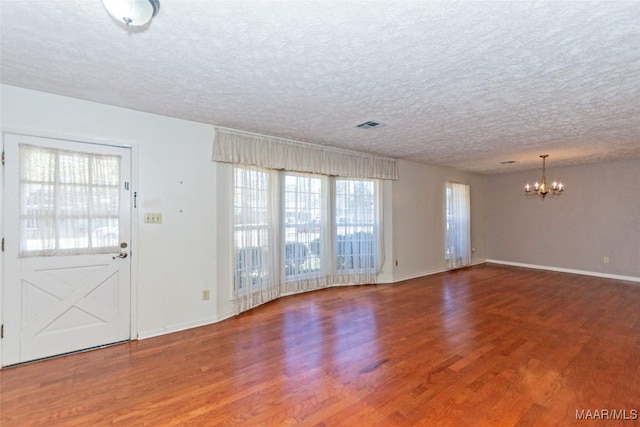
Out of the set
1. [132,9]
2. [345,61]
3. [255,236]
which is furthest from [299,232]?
[132,9]

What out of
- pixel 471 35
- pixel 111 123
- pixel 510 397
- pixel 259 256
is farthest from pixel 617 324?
pixel 111 123

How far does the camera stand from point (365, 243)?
5.19m

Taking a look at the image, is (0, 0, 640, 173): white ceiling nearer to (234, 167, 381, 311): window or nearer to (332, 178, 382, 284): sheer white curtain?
(234, 167, 381, 311): window

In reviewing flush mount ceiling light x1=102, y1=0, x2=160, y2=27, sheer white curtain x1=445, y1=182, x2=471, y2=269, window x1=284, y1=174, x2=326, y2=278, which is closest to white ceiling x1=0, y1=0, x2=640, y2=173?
flush mount ceiling light x1=102, y1=0, x2=160, y2=27

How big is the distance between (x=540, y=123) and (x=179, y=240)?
4374mm

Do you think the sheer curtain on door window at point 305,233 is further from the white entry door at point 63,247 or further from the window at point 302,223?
the white entry door at point 63,247

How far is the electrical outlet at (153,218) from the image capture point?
304 cm

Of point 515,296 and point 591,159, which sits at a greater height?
point 591,159

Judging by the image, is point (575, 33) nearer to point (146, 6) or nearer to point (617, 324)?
point (146, 6)

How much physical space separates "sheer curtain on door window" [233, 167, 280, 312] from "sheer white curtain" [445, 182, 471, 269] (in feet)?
14.0

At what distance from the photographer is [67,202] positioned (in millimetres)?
2666

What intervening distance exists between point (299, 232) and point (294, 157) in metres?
1.19

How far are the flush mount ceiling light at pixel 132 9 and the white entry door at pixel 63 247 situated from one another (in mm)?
1895

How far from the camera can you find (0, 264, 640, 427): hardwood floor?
1877mm
